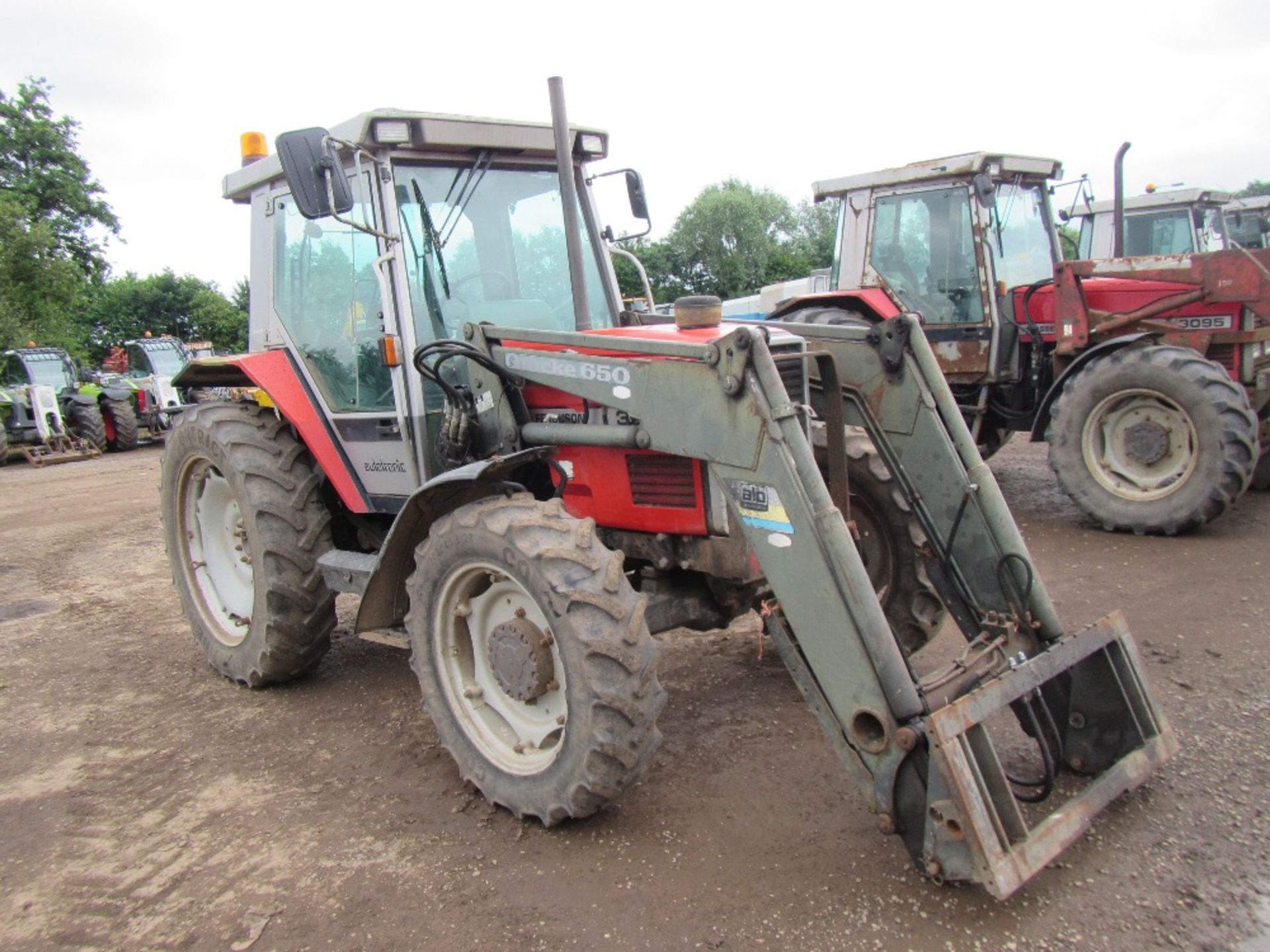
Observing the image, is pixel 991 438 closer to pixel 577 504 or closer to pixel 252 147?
pixel 577 504

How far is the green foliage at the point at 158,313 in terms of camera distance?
103 feet

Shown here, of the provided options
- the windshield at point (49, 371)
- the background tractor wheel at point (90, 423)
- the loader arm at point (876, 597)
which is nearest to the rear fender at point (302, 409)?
the loader arm at point (876, 597)

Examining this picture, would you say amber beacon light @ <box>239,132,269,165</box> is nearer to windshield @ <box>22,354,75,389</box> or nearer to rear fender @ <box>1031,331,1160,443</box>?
rear fender @ <box>1031,331,1160,443</box>

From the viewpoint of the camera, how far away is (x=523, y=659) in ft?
10.3

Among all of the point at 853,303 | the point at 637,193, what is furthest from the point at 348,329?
the point at 853,303

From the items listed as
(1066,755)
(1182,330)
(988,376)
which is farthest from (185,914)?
(1182,330)

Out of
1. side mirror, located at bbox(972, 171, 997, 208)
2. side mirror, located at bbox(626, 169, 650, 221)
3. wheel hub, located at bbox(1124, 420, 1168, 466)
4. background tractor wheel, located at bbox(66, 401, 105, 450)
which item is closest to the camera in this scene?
side mirror, located at bbox(626, 169, 650, 221)

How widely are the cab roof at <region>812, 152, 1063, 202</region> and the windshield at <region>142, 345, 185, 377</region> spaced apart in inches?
593

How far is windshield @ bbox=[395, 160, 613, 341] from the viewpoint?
383 cm

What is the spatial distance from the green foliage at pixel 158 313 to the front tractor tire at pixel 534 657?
100 ft

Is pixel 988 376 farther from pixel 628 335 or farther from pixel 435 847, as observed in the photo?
pixel 435 847

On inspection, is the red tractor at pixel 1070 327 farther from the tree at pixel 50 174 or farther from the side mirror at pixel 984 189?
the tree at pixel 50 174

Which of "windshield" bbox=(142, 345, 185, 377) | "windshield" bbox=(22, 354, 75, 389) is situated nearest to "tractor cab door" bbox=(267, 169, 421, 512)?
"windshield" bbox=(22, 354, 75, 389)

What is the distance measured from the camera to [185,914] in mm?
2852
